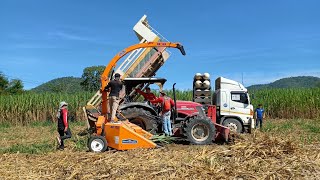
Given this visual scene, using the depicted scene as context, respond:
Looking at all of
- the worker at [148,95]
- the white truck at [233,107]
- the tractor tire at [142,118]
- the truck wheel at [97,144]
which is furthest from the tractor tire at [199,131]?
the white truck at [233,107]

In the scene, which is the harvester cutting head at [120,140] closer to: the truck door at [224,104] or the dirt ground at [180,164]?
the dirt ground at [180,164]

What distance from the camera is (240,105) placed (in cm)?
1553

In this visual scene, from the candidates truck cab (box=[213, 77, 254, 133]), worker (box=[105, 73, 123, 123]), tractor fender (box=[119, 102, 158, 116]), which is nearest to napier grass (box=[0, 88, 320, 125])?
truck cab (box=[213, 77, 254, 133])

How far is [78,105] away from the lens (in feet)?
82.6

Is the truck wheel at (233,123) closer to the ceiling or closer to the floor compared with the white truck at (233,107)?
closer to the floor

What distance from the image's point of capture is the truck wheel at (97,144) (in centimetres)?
966

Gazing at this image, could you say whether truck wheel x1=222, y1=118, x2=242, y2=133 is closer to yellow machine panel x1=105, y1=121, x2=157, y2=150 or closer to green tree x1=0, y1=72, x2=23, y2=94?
yellow machine panel x1=105, y1=121, x2=157, y2=150

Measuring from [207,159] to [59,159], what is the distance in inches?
138

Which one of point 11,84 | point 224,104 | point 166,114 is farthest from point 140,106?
point 11,84

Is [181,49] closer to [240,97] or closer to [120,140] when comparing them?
[120,140]

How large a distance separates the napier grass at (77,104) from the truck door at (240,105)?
39.1 feet

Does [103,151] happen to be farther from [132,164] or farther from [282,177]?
[282,177]

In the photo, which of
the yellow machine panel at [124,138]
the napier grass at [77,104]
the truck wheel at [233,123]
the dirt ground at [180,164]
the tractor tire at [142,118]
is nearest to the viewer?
the dirt ground at [180,164]

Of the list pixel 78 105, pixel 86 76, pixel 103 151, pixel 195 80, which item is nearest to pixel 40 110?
pixel 78 105
